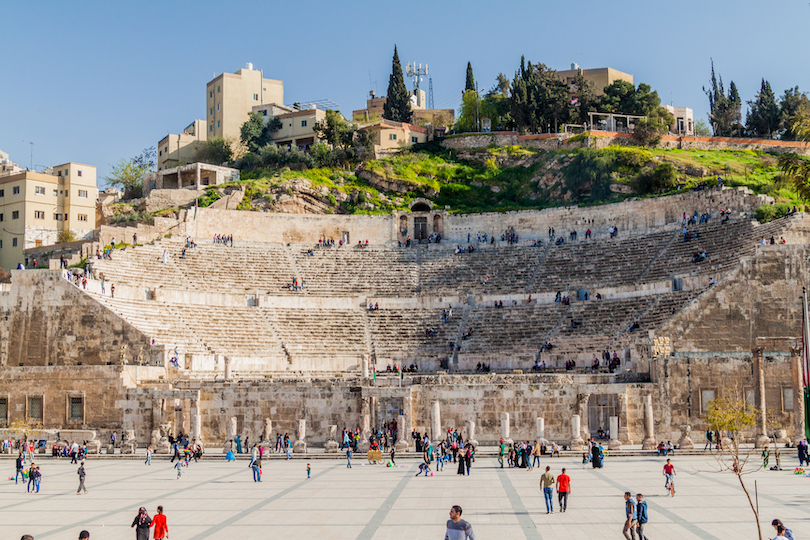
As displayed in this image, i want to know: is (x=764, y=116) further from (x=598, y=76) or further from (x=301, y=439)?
(x=301, y=439)

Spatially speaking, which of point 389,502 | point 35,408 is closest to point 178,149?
point 35,408

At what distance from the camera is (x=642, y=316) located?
40.7 m

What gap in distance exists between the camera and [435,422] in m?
32.9

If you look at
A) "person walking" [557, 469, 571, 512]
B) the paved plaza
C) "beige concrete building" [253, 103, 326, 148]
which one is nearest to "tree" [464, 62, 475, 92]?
"beige concrete building" [253, 103, 326, 148]

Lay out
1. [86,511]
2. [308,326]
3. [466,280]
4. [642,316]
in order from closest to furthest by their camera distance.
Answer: [86,511] → [642,316] → [308,326] → [466,280]

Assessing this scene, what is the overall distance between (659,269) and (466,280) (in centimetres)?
1206

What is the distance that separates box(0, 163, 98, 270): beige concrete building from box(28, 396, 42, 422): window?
24585 mm

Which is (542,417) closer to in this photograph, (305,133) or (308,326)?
(308,326)

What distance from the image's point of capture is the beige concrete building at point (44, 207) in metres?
59.2

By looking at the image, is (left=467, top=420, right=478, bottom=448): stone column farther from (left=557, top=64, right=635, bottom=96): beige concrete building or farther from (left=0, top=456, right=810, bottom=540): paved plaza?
(left=557, top=64, right=635, bottom=96): beige concrete building

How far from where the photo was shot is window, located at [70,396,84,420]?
35.3m

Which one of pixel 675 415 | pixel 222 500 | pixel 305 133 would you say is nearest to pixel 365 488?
pixel 222 500

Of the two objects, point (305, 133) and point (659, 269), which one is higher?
point (305, 133)

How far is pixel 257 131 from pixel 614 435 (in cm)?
5172
